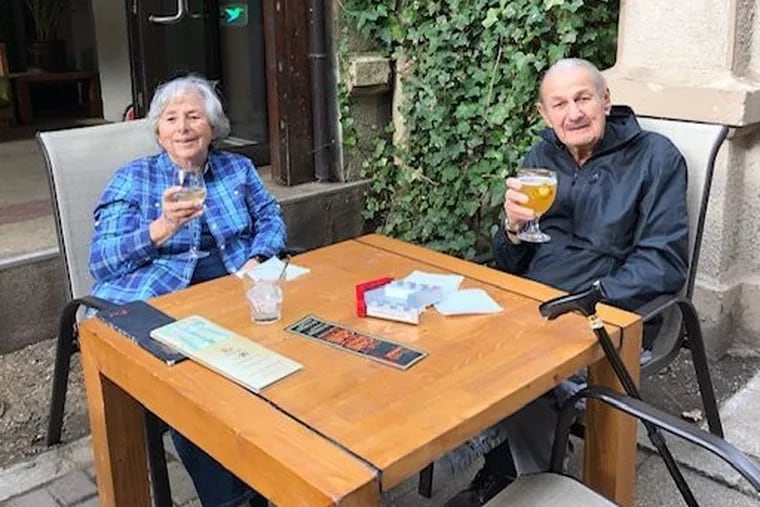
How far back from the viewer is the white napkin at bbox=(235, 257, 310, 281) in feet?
5.69

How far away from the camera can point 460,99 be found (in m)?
3.58

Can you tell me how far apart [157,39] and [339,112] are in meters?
1.00

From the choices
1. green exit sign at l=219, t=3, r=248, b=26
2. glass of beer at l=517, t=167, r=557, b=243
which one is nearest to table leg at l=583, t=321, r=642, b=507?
glass of beer at l=517, t=167, r=557, b=243

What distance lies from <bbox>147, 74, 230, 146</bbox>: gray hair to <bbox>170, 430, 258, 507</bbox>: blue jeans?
2.90 ft

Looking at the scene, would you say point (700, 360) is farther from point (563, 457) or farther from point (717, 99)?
point (717, 99)

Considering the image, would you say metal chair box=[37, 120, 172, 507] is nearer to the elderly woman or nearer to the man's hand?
the elderly woman

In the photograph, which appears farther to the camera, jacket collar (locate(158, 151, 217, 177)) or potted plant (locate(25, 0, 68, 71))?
potted plant (locate(25, 0, 68, 71))

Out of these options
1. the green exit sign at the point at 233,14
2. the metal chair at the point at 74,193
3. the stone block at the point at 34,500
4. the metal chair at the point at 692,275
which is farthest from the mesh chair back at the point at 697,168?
the green exit sign at the point at 233,14

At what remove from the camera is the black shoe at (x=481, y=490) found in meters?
2.07

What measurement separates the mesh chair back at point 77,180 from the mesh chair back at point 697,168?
1.59 m

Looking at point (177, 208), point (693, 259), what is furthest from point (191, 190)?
point (693, 259)

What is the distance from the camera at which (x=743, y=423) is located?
8.11 feet

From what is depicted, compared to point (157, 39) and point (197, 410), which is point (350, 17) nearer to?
point (157, 39)

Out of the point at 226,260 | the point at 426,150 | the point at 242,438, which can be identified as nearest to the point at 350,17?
the point at 426,150
